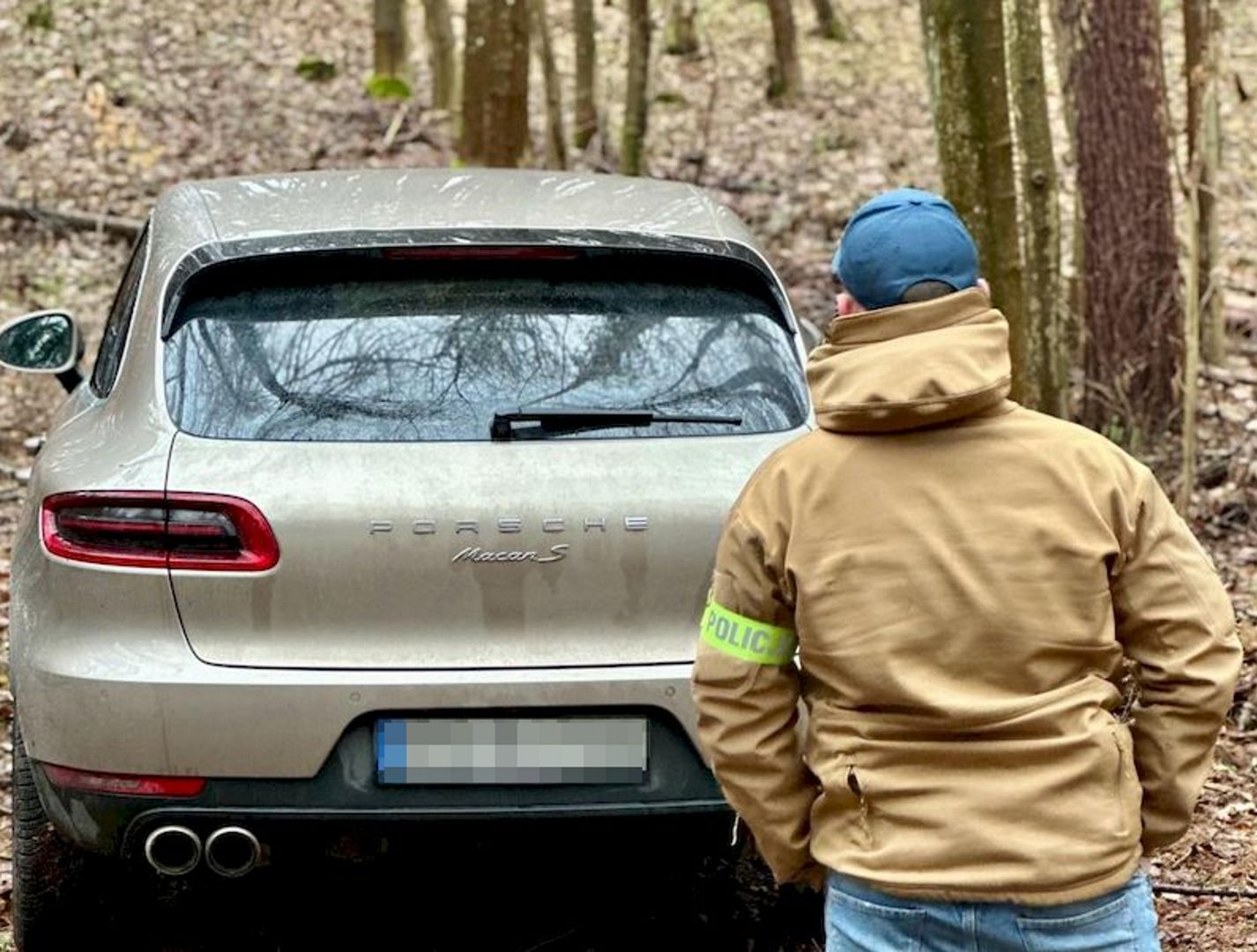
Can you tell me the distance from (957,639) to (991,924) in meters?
0.38

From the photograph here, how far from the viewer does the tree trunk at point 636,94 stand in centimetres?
1428

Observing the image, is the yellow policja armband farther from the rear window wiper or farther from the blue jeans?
the rear window wiper

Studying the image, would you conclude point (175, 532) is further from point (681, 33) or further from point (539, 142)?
point (681, 33)

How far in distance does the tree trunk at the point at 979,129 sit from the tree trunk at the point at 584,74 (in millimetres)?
11294

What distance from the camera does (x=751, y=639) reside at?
8.24 feet

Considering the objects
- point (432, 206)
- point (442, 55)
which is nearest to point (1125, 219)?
point (432, 206)

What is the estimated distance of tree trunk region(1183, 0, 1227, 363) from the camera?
8.30 meters

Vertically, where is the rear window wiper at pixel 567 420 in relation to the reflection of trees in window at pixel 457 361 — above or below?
below

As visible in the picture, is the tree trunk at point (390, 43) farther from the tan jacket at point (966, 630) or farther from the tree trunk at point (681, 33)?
the tan jacket at point (966, 630)

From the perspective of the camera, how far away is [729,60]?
74.6ft

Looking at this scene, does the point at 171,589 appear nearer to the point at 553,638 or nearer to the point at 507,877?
the point at 553,638

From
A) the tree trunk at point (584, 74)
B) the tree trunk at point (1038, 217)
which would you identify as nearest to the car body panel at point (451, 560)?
the tree trunk at point (1038, 217)

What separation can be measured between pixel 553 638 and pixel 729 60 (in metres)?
19.7

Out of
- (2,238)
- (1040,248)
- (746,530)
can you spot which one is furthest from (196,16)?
(746,530)
